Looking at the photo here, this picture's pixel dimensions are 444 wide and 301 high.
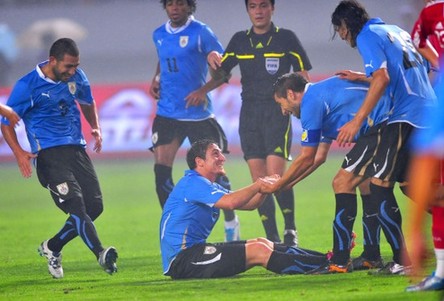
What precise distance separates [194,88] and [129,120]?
34.4 feet

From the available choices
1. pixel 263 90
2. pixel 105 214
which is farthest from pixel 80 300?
pixel 105 214

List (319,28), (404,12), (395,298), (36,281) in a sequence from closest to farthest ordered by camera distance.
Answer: (395,298) < (36,281) < (404,12) < (319,28)

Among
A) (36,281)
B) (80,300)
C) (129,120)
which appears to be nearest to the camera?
(80,300)

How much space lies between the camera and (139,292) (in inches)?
376

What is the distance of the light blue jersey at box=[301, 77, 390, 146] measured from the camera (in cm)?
985

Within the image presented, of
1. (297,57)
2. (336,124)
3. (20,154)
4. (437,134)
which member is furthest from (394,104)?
(20,154)

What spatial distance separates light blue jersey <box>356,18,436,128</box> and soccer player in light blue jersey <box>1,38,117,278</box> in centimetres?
311

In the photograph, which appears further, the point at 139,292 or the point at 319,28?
the point at 319,28

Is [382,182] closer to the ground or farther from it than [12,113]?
closer to the ground

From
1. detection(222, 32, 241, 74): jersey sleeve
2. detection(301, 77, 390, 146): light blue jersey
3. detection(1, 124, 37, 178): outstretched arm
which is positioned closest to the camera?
detection(301, 77, 390, 146): light blue jersey

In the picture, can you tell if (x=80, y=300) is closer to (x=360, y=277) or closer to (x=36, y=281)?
(x=36, y=281)

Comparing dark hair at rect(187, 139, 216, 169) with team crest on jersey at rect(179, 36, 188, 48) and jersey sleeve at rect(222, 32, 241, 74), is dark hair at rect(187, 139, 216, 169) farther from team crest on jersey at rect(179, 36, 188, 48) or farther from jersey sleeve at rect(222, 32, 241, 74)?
team crest on jersey at rect(179, 36, 188, 48)

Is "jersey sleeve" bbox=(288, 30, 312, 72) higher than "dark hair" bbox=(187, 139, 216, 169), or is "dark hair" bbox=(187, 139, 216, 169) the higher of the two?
"jersey sleeve" bbox=(288, 30, 312, 72)

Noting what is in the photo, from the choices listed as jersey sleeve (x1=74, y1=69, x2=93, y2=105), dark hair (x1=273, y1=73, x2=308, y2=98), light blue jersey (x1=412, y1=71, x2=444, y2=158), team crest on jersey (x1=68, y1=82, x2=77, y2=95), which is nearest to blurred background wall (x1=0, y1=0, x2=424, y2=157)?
jersey sleeve (x1=74, y1=69, x2=93, y2=105)
